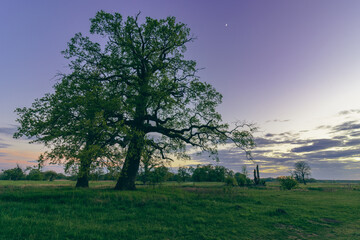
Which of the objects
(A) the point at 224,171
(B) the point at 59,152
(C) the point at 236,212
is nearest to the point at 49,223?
(B) the point at 59,152

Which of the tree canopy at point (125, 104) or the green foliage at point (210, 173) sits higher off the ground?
the tree canopy at point (125, 104)

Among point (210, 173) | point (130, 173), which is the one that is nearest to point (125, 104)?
point (130, 173)

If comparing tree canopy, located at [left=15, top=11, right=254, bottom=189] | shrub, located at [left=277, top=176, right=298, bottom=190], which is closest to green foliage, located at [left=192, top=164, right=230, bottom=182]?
shrub, located at [left=277, top=176, right=298, bottom=190]

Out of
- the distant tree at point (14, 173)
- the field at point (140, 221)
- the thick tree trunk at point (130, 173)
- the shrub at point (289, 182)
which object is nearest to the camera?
the field at point (140, 221)

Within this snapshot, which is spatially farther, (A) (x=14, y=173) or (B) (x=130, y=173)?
(A) (x=14, y=173)

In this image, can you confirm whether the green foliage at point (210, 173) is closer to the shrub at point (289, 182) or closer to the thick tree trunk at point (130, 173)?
the shrub at point (289, 182)

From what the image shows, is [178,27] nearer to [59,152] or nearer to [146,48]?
[146,48]

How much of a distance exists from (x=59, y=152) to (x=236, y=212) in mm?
14593

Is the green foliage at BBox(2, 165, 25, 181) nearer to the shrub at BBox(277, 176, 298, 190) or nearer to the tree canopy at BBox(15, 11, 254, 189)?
the tree canopy at BBox(15, 11, 254, 189)

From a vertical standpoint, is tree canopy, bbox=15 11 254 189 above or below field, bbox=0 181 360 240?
above

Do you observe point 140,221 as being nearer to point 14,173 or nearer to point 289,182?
point 289,182

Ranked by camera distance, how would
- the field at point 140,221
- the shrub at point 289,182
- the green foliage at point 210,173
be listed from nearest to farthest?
the field at point 140,221 → the shrub at point 289,182 → the green foliage at point 210,173

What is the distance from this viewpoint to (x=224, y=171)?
325ft

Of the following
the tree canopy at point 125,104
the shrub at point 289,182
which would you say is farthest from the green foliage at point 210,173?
the tree canopy at point 125,104
